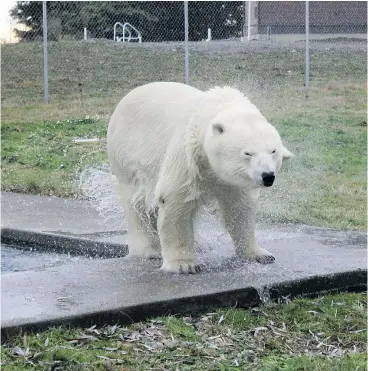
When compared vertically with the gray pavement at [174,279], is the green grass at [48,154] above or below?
above

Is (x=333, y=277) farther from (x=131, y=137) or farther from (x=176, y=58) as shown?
(x=176, y=58)

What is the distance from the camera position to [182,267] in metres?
4.73

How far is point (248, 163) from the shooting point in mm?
4320

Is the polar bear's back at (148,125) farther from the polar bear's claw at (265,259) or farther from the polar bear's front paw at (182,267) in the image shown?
the polar bear's claw at (265,259)

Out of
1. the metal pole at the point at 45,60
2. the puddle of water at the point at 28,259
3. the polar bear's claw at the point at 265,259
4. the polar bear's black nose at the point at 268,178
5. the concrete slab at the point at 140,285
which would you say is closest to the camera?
the concrete slab at the point at 140,285

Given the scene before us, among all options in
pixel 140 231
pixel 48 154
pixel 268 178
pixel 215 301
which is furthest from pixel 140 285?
pixel 48 154

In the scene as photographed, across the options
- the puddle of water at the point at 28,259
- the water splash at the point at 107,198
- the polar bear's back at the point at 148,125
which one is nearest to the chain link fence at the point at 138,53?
the water splash at the point at 107,198

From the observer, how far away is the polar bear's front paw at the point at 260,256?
197 inches

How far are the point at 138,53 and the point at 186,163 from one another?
1048cm

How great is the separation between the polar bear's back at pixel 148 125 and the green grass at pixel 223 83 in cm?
Answer: 199

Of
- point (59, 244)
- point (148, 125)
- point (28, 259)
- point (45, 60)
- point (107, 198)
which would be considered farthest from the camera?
point (45, 60)

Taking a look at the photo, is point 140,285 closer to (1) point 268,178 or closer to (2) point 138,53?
(1) point 268,178

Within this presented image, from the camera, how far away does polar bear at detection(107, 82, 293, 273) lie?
173 inches

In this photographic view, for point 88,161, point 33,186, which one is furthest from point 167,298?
point 88,161
